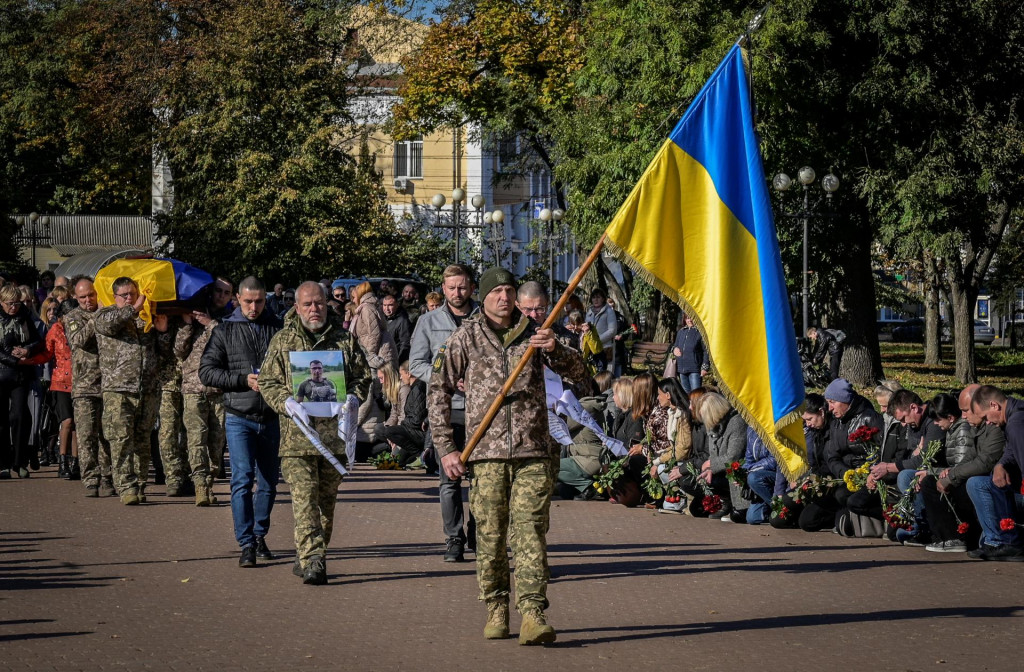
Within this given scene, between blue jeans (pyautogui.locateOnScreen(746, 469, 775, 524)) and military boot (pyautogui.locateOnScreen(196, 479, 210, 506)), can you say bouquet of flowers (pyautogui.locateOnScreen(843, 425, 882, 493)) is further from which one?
military boot (pyautogui.locateOnScreen(196, 479, 210, 506))

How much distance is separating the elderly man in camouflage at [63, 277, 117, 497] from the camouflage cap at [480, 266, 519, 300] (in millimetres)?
6672

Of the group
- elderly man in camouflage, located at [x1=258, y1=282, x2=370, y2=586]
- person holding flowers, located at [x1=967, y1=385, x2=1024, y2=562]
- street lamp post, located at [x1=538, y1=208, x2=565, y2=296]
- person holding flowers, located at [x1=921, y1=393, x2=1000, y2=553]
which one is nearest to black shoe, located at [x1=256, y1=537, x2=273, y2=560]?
elderly man in camouflage, located at [x1=258, y1=282, x2=370, y2=586]

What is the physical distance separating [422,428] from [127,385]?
13.8ft

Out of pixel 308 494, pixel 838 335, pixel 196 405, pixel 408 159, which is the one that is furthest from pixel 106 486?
pixel 408 159

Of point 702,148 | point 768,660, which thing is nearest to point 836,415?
point 702,148

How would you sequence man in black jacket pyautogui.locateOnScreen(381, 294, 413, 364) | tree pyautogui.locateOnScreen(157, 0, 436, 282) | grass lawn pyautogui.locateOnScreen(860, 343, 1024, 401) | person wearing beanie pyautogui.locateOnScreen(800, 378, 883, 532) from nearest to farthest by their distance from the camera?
1. person wearing beanie pyautogui.locateOnScreen(800, 378, 883, 532)
2. man in black jacket pyautogui.locateOnScreen(381, 294, 413, 364)
3. grass lawn pyautogui.locateOnScreen(860, 343, 1024, 401)
4. tree pyautogui.locateOnScreen(157, 0, 436, 282)

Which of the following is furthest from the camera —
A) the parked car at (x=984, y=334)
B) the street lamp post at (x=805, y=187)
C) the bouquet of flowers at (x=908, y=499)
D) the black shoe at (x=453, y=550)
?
the parked car at (x=984, y=334)

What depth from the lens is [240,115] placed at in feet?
115

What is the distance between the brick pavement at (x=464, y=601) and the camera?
7.16 metres

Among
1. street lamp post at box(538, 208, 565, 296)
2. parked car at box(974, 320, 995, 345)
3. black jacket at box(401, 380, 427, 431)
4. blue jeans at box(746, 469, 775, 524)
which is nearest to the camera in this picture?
blue jeans at box(746, 469, 775, 524)

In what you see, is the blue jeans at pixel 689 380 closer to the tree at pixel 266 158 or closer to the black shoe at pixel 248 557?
the black shoe at pixel 248 557

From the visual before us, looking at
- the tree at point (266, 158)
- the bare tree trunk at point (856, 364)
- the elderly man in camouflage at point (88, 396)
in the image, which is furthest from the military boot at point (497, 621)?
the tree at point (266, 158)

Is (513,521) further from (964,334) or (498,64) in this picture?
(498,64)

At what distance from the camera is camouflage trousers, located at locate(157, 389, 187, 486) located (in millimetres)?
13867
